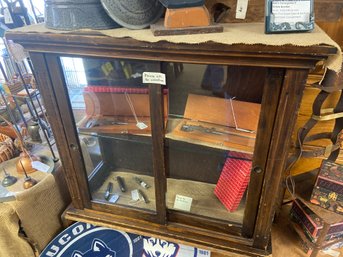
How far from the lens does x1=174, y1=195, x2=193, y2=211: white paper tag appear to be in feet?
3.40

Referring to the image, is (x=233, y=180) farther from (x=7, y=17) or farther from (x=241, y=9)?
(x=7, y=17)

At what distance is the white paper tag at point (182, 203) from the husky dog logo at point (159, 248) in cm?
22

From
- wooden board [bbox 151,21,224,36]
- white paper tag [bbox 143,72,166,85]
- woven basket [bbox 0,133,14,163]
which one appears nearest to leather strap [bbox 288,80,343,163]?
wooden board [bbox 151,21,224,36]

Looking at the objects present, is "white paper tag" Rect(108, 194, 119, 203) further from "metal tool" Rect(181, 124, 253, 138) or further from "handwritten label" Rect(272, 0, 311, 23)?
"handwritten label" Rect(272, 0, 311, 23)

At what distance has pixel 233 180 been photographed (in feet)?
3.35

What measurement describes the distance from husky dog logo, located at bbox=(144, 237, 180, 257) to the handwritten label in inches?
37.6

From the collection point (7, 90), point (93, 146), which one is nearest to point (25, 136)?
point (7, 90)

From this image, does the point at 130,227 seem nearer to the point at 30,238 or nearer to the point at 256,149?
the point at 30,238

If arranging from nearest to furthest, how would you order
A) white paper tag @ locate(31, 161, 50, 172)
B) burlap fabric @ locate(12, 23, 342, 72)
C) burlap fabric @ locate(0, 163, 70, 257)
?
burlap fabric @ locate(12, 23, 342, 72) < burlap fabric @ locate(0, 163, 70, 257) < white paper tag @ locate(31, 161, 50, 172)

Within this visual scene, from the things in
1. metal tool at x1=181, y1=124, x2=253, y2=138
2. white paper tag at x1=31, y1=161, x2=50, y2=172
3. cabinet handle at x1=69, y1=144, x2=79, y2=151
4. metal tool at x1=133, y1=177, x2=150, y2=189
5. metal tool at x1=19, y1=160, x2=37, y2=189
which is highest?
metal tool at x1=181, y1=124, x2=253, y2=138

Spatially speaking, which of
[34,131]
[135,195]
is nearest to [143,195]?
[135,195]

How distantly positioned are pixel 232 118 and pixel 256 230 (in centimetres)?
40

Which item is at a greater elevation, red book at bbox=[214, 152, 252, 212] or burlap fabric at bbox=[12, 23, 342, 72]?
burlap fabric at bbox=[12, 23, 342, 72]

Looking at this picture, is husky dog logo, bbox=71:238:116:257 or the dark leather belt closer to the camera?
the dark leather belt
